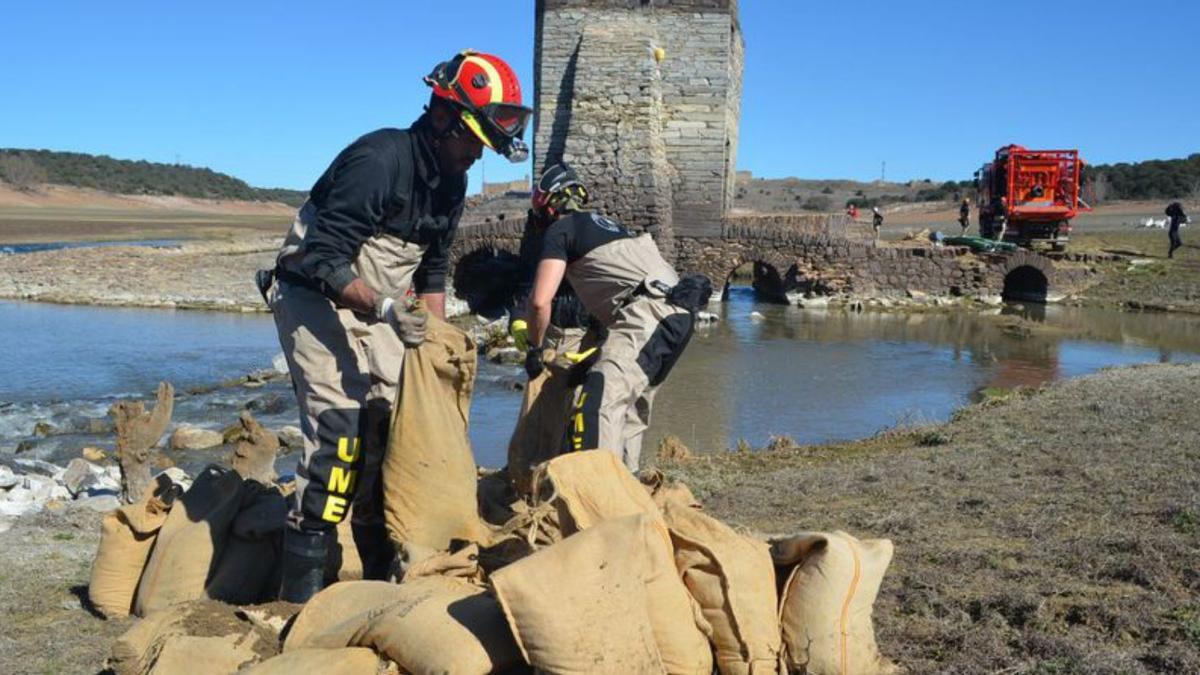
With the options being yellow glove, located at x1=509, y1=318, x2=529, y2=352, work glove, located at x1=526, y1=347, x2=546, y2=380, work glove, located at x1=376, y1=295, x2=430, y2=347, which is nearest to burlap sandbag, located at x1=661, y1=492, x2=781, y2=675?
work glove, located at x1=376, y1=295, x2=430, y2=347

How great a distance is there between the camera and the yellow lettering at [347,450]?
11.8 feet

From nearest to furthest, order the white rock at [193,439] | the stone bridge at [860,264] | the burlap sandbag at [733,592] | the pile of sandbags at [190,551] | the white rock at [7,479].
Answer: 1. the burlap sandbag at [733,592]
2. the pile of sandbags at [190,551]
3. the white rock at [7,479]
4. the white rock at [193,439]
5. the stone bridge at [860,264]

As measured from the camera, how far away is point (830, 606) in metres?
2.95

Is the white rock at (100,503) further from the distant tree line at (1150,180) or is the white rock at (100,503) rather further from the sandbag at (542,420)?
the distant tree line at (1150,180)

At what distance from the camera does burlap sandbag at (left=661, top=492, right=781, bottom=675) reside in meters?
2.89

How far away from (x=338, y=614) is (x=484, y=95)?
5.92 feet

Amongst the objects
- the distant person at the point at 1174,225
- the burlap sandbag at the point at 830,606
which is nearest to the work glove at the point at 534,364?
the burlap sandbag at the point at 830,606

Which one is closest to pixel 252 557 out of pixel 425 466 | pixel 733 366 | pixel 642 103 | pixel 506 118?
pixel 425 466

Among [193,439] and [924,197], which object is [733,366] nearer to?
[193,439]

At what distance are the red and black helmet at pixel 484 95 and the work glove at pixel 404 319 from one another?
67 cm

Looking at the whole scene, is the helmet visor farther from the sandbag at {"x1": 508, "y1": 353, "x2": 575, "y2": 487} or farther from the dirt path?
the dirt path

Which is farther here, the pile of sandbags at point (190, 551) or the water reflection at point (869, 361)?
the water reflection at point (869, 361)

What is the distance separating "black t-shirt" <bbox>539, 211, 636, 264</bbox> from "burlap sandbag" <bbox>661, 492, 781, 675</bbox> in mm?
1905

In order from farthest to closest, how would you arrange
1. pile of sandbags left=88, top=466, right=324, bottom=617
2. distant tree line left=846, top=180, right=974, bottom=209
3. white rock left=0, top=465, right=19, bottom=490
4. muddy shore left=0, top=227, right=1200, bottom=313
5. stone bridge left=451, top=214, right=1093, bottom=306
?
distant tree line left=846, top=180, right=974, bottom=209 < stone bridge left=451, top=214, right=1093, bottom=306 < muddy shore left=0, top=227, right=1200, bottom=313 < white rock left=0, top=465, right=19, bottom=490 < pile of sandbags left=88, top=466, right=324, bottom=617
